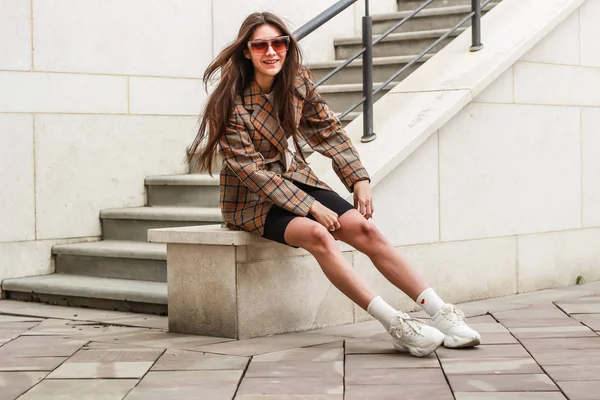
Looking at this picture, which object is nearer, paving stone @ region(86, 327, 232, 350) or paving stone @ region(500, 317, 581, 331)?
paving stone @ region(86, 327, 232, 350)

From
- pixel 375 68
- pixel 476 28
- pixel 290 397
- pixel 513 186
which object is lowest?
pixel 290 397

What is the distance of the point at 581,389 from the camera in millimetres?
4125

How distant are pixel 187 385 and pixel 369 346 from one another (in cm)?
114

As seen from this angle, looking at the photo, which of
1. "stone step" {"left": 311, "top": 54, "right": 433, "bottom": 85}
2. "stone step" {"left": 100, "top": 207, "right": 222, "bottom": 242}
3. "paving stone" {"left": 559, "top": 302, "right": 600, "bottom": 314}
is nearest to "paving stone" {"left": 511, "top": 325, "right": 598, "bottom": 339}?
"paving stone" {"left": 559, "top": 302, "right": 600, "bottom": 314}

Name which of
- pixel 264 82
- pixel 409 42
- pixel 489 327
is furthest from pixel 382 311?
pixel 409 42

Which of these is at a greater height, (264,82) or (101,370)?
(264,82)

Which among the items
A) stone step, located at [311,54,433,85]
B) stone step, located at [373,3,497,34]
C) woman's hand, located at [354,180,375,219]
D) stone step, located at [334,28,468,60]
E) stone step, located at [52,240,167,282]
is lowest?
stone step, located at [52,240,167,282]

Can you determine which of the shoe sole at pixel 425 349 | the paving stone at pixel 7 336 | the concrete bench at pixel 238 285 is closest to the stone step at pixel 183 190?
the concrete bench at pixel 238 285

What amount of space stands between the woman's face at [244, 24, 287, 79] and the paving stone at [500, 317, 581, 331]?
179 centimetres

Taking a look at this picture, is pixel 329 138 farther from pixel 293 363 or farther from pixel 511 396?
pixel 511 396

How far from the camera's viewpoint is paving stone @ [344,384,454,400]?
405cm

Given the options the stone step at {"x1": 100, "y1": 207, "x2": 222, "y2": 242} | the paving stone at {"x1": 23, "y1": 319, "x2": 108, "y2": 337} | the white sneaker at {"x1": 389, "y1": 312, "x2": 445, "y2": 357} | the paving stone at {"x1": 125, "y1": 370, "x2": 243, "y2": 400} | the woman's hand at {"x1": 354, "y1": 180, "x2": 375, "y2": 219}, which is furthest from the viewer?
the stone step at {"x1": 100, "y1": 207, "x2": 222, "y2": 242}

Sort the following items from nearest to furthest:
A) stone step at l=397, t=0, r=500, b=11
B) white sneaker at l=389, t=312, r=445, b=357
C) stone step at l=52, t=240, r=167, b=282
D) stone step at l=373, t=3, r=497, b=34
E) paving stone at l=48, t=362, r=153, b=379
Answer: paving stone at l=48, t=362, r=153, b=379 → white sneaker at l=389, t=312, r=445, b=357 → stone step at l=52, t=240, r=167, b=282 → stone step at l=373, t=3, r=497, b=34 → stone step at l=397, t=0, r=500, b=11

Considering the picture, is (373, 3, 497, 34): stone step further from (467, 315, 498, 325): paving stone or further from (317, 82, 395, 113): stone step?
(467, 315, 498, 325): paving stone
